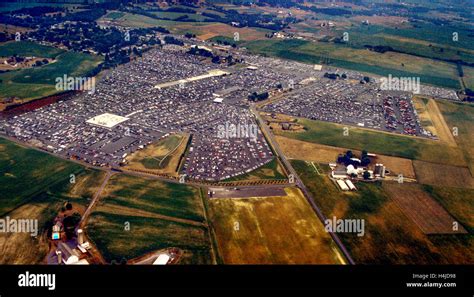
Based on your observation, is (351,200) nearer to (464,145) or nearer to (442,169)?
(442,169)

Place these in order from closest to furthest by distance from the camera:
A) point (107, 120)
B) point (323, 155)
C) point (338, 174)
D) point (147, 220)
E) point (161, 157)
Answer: point (147, 220) < point (338, 174) < point (161, 157) < point (323, 155) < point (107, 120)

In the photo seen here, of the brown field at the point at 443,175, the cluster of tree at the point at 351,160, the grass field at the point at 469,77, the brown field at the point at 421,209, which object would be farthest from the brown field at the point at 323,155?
the grass field at the point at 469,77

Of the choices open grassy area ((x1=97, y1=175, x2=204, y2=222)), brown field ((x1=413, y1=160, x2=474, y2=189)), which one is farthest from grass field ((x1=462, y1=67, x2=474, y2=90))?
open grassy area ((x1=97, y1=175, x2=204, y2=222))

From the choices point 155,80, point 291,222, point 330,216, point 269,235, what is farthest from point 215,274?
point 155,80

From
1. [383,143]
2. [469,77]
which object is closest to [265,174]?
[383,143]

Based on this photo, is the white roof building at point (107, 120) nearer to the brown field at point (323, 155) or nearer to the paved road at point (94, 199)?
the paved road at point (94, 199)

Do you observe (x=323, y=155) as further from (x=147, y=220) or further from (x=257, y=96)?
(x=147, y=220)
